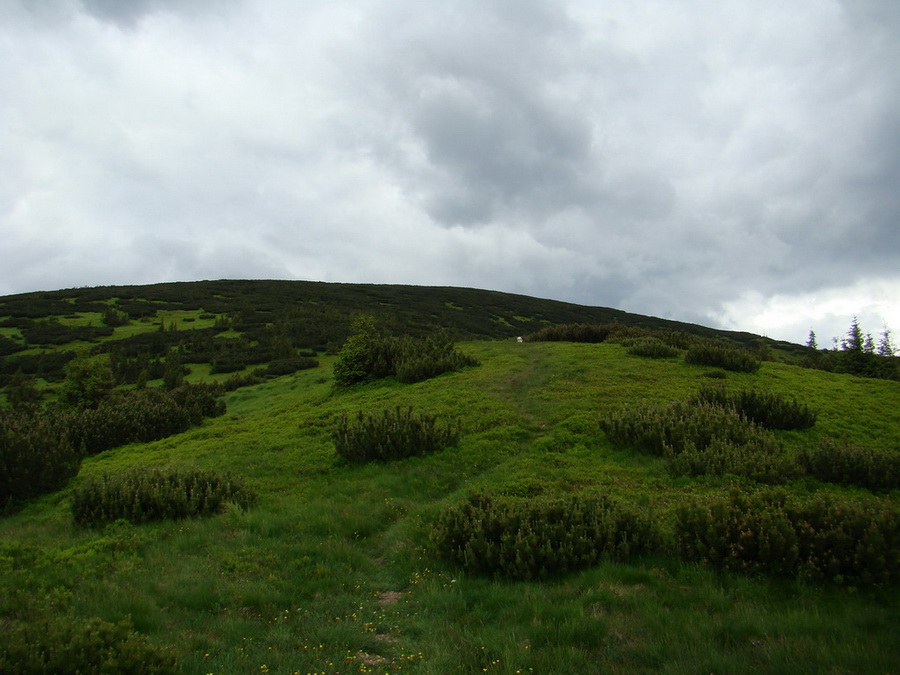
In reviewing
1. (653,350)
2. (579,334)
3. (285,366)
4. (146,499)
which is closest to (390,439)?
(146,499)

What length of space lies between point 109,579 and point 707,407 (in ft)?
37.7

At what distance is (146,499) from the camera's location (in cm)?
864

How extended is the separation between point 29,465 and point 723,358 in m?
20.7

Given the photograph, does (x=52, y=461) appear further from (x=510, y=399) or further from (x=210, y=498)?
(x=510, y=399)

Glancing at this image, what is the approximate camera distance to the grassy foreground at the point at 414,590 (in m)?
4.25

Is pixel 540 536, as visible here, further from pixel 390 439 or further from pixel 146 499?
pixel 146 499

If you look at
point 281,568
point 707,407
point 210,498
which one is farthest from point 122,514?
point 707,407

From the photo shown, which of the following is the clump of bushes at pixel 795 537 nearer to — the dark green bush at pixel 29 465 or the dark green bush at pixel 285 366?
the dark green bush at pixel 29 465

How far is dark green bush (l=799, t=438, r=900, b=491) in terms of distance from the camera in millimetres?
8359

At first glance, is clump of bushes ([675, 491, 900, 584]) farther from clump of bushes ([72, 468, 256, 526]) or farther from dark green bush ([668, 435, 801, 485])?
clump of bushes ([72, 468, 256, 526])

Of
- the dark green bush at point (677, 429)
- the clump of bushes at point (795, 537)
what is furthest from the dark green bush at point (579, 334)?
the clump of bushes at point (795, 537)

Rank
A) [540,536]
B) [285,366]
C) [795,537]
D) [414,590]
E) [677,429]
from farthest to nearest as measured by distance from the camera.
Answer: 1. [285,366]
2. [677,429]
3. [540,536]
4. [414,590]
5. [795,537]

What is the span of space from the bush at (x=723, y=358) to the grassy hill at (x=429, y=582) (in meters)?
4.45

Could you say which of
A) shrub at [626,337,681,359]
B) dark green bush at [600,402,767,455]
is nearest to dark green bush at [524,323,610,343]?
shrub at [626,337,681,359]
